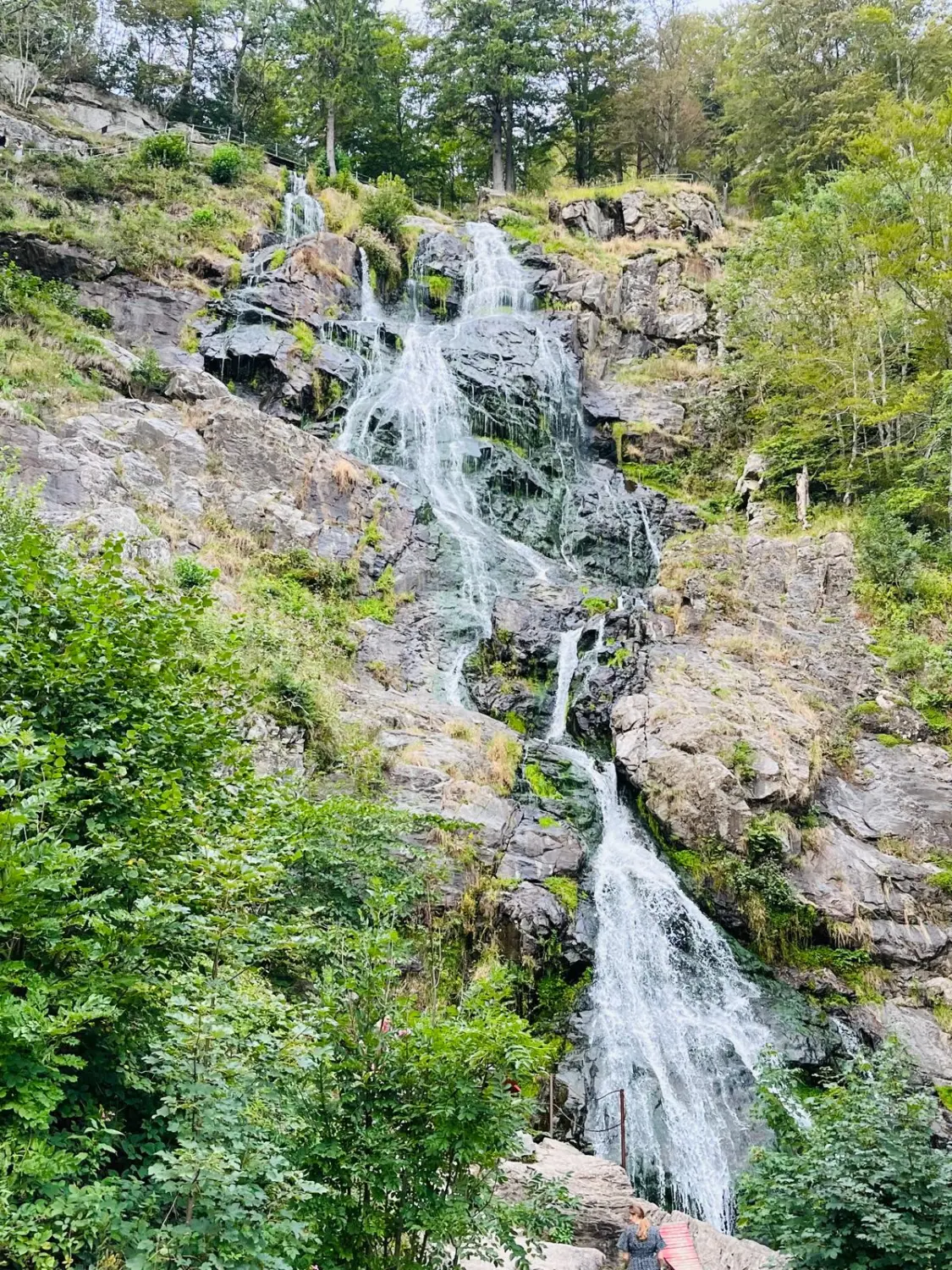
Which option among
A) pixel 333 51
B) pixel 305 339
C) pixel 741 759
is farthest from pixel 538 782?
pixel 333 51

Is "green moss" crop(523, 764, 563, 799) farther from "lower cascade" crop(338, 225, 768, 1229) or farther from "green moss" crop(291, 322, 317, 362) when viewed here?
"green moss" crop(291, 322, 317, 362)

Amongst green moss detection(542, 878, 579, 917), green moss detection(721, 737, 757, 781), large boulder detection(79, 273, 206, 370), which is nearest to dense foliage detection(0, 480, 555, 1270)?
green moss detection(542, 878, 579, 917)

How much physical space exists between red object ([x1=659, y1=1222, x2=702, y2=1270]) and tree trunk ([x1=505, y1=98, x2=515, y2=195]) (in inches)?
1532

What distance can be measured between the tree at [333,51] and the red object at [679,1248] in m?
34.6

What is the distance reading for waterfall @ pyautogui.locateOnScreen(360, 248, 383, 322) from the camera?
88.3 feet

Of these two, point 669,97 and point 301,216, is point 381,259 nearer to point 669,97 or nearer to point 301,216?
point 301,216

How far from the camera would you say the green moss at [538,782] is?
14.5 meters

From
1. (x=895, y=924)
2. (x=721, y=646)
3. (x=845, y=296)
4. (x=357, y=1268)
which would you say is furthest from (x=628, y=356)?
(x=357, y=1268)

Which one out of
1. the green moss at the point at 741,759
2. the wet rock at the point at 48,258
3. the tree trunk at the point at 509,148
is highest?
the tree trunk at the point at 509,148

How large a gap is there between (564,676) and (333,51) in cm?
2923

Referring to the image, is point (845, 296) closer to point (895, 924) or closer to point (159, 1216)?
point (895, 924)

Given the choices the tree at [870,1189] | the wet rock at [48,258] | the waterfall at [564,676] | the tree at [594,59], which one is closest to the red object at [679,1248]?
the tree at [870,1189]

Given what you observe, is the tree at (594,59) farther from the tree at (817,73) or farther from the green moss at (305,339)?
the green moss at (305,339)

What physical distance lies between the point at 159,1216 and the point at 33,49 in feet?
136
